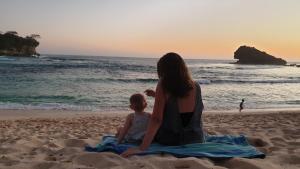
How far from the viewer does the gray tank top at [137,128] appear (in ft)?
16.9

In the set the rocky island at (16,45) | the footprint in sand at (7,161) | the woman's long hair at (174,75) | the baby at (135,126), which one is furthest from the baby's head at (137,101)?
the rocky island at (16,45)

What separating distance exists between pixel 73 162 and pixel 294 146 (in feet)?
9.35

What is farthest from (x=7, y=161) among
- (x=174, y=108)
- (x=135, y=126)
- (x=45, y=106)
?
(x=45, y=106)

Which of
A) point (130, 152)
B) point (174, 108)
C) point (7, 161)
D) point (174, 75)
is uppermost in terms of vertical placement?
point (174, 75)

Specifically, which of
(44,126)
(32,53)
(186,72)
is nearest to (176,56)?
(186,72)

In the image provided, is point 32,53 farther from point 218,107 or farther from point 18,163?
point 18,163

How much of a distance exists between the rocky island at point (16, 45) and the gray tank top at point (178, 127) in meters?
81.3

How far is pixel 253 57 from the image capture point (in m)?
97.2

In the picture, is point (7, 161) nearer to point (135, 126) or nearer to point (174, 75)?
point (135, 126)

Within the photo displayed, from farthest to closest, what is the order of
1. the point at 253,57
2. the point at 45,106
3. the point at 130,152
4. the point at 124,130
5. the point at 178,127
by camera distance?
Result: 1. the point at 253,57
2. the point at 45,106
3. the point at 124,130
4. the point at 178,127
5. the point at 130,152

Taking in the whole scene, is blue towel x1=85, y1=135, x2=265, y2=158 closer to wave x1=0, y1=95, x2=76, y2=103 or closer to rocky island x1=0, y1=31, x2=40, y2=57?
wave x1=0, y1=95, x2=76, y2=103

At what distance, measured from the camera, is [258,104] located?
1923 centimetres

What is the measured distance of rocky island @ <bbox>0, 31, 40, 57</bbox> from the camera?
8255cm

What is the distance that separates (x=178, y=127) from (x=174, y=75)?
0.65 m
